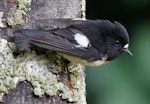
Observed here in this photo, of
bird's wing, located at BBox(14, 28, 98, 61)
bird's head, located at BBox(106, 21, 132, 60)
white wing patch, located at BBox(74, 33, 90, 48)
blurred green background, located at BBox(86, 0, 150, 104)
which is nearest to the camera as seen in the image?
bird's wing, located at BBox(14, 28, 98, 61)

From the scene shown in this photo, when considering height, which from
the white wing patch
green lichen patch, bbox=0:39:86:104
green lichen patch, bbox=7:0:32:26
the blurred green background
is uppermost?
green lichen patch, bbox=7:0:32:26

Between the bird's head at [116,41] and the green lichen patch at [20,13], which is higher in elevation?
the green lichen patch at [20,13]

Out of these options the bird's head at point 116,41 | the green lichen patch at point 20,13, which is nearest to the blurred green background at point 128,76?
the bird's head at point 116,41

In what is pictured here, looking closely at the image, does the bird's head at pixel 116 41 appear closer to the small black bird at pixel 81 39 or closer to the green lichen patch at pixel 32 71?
the small black bird at pixel 81 39

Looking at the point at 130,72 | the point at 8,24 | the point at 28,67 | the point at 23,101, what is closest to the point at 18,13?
the point at 8,24

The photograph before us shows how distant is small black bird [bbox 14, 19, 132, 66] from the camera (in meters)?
3.30

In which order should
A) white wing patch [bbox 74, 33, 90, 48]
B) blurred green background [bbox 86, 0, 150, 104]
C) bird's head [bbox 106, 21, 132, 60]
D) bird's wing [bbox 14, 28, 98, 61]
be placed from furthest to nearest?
blurred green background [bbox 86, 0, 150, 104]
bird's head [bbox 106, 21, 132, 60]
white wing patch [bbox 74, 33, 90, 48]
bird's wing [bbox 14, 28, 98, 61]

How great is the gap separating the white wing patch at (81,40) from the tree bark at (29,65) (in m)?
0.17

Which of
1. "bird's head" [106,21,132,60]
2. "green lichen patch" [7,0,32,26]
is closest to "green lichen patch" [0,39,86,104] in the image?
"green lichen patch" [7,0,32,26]

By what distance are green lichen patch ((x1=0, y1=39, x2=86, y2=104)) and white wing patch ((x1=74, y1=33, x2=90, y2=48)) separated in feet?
0.55

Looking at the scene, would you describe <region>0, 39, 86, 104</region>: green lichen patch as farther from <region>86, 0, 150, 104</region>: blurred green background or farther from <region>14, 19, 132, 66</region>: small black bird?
<region>86, 0, 150, 104</region>: blurred green background

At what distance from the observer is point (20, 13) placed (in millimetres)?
3402

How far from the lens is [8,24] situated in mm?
3373

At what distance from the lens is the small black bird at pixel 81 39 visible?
330 centimetres
